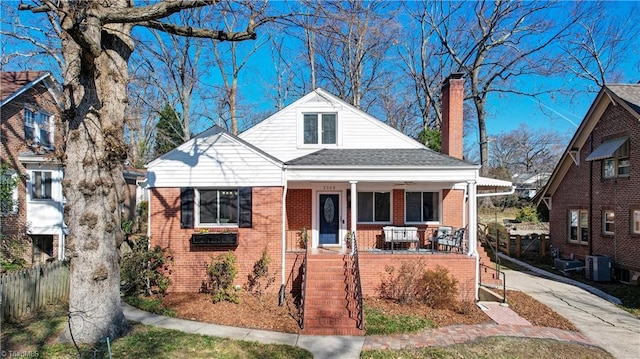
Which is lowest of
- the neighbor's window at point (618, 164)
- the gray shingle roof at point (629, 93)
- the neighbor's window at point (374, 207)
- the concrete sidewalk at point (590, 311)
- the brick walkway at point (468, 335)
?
the concrete sidewalk at point (590, 311)

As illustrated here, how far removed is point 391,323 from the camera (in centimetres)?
822

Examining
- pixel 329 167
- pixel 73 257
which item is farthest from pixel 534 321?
pixel 73 257

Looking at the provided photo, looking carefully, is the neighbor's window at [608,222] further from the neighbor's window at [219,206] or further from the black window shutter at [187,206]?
the black window shutter at [187,206]

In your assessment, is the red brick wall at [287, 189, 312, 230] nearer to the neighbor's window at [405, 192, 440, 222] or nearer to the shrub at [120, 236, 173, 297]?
the neighbor's window at [405, 192, 440, 222]

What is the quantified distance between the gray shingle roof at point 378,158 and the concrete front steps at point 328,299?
299 cm

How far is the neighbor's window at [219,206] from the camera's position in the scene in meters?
10.5

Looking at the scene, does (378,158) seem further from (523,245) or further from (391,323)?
(523,245)

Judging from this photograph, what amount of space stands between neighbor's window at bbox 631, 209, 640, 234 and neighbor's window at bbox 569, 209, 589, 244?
2472 mm

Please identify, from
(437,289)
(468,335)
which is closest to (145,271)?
(437,289)

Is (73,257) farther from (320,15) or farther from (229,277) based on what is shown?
(320,15)

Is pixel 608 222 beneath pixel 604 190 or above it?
beneath

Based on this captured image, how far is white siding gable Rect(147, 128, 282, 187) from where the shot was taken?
10.2 metres

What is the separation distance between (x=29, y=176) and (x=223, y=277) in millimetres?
12592

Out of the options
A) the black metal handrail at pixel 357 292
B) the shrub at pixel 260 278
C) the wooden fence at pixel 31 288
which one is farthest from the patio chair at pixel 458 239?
the wooden fence at pixel 31 288
